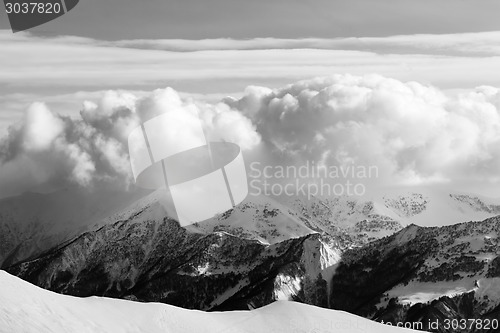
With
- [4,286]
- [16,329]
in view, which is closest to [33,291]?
[4,286]

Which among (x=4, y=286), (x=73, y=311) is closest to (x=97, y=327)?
(x=73, y=311)

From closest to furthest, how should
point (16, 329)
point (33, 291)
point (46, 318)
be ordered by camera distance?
point (16, 329) < point (46, 318) < point (33, 291)

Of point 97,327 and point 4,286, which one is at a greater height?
point 4,286

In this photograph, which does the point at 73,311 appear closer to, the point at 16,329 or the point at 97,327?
the point at 97,327

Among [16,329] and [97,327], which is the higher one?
[16,329]

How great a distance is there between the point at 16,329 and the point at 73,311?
32.3 meters

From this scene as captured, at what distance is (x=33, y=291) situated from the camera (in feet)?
641

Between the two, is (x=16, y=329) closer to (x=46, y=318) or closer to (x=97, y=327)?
(x=46, y=318)

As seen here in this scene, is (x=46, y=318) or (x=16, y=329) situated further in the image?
(x=46, y=318)

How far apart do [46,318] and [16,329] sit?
1616cm

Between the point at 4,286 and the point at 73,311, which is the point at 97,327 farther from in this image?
the point at 4,286

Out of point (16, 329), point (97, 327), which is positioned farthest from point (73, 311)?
point (16, 329)

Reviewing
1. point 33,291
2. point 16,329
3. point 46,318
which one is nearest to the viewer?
point 16,329

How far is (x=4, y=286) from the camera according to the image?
186750 mm
